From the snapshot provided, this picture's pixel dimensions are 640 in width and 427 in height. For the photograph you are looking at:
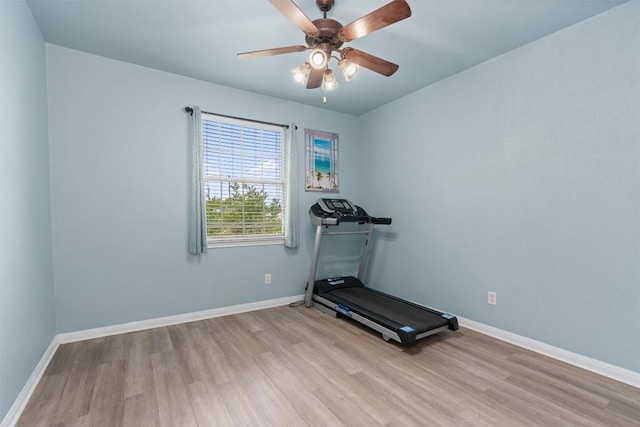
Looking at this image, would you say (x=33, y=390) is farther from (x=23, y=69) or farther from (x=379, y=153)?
(x=379, y=153)

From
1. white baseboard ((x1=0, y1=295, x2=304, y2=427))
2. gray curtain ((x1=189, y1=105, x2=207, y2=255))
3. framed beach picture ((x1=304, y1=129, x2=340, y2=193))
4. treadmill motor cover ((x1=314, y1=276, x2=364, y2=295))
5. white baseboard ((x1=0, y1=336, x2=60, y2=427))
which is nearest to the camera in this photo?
white baseboard ((x1=0, y1=336, x2=60, y2=427))

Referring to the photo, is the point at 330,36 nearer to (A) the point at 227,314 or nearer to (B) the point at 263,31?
(B) the point at 263,31

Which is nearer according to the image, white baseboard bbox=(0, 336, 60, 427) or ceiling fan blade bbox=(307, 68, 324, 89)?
white baseboard bbox=(0, 336, 60, 427)

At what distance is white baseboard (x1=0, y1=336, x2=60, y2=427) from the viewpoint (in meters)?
1.67

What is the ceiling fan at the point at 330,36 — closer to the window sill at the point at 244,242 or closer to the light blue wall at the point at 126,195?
the light blue wall at the point at 126,195

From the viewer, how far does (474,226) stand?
9.96 feet

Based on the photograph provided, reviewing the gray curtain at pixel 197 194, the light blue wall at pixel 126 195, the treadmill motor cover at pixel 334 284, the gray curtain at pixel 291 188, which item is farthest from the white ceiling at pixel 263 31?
the treadmill motor cover at pixel 334 284

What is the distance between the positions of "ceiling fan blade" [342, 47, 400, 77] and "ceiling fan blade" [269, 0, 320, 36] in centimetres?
29

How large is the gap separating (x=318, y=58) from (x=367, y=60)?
392 millimetres

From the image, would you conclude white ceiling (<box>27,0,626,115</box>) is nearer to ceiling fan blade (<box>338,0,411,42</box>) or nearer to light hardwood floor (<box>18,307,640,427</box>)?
ceiling fan blade (<box>338,0,411,42</box>)

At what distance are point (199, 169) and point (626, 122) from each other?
145 inches

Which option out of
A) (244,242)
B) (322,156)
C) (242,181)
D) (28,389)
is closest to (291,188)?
(242,181)

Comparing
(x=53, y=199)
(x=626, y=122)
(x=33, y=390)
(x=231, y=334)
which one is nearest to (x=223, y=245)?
(x=231, y=334)

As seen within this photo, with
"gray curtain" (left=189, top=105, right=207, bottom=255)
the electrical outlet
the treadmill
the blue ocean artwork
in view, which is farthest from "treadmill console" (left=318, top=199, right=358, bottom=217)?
the electrical outlet
